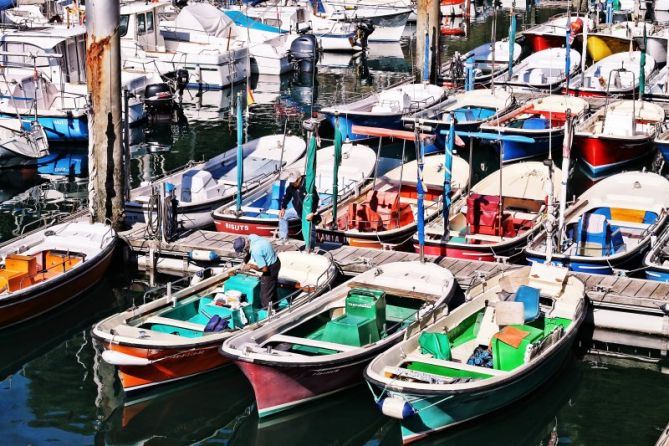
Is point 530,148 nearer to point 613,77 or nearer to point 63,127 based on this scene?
point 613,77

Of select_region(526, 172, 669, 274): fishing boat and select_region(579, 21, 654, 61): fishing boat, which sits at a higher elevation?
select_region(579, 21, 654, 61): fishing boat

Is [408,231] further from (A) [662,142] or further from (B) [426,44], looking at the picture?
(B) [426,44]

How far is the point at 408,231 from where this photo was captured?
22891 mm

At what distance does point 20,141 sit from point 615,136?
15224 millimetres

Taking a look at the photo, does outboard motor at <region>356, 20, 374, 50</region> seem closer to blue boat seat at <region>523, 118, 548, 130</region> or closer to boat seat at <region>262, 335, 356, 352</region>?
blue boat seat at <region>523, 118, 548, 130</region>

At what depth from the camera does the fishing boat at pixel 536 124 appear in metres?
30.7

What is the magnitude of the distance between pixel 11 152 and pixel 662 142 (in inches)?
654

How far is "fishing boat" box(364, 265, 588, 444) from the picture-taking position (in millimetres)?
15898

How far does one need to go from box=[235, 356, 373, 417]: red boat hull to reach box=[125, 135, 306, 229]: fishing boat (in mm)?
6537

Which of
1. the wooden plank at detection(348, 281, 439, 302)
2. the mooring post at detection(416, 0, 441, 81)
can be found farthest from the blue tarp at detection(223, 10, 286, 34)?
the wooden plank at detection(348, 281, 439, 302)

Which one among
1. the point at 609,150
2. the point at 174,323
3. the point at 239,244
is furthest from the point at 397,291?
the point at 609,150

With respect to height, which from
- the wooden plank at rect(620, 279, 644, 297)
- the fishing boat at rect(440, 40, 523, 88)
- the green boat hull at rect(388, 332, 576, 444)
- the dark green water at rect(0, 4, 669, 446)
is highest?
the fishing boat at rect(440, 40, 523, 88)

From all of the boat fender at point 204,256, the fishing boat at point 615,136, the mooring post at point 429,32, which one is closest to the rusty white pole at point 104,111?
the boat fender at point 204,256

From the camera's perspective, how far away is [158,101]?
1476 inches
